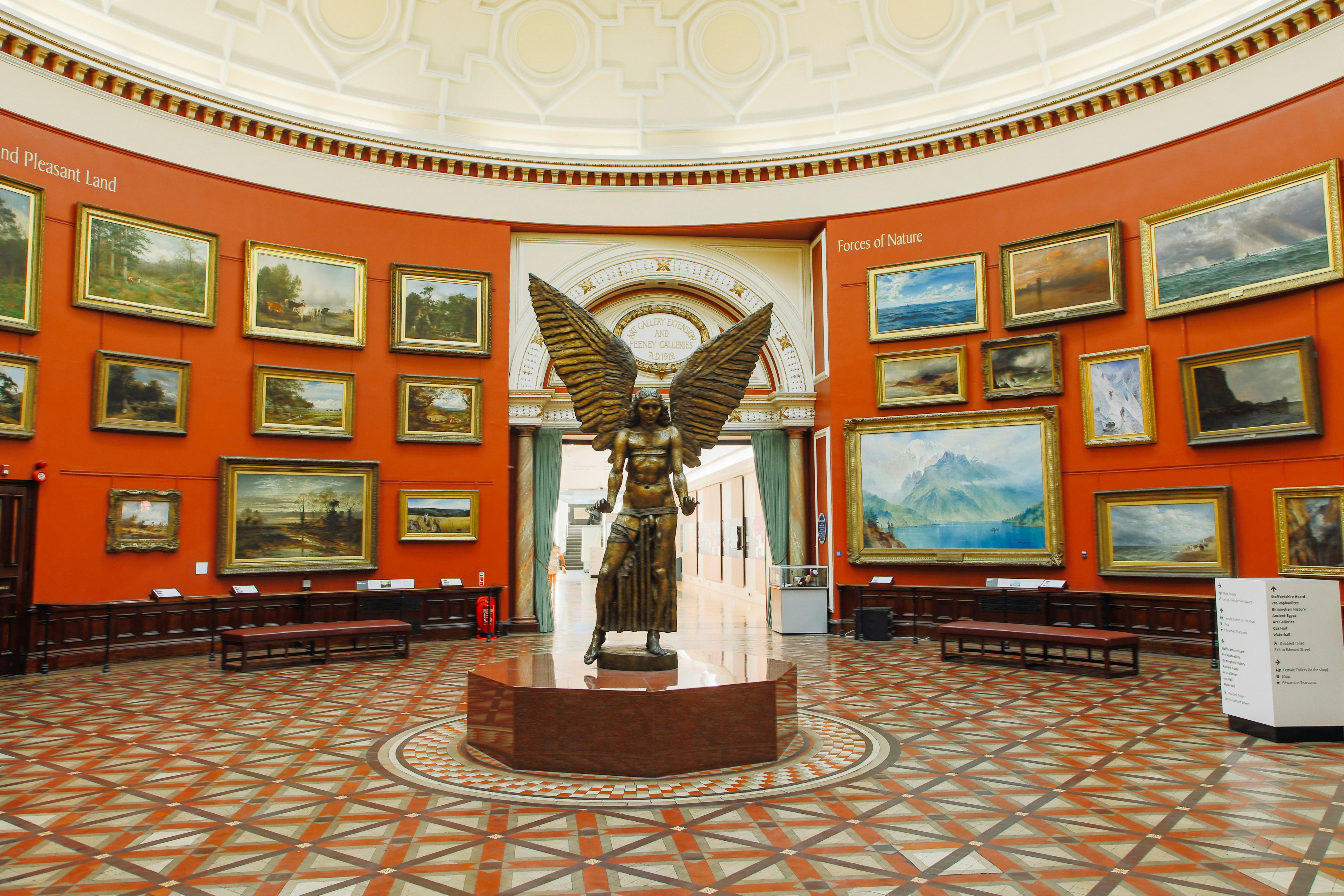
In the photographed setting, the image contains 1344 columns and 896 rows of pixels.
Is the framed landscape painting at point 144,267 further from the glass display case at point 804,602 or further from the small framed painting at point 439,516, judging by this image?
the glass display case at point 804,602

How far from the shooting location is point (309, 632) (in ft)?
39.6

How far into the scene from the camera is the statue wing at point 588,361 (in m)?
7.91

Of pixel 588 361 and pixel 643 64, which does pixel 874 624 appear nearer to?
pixel 588 361

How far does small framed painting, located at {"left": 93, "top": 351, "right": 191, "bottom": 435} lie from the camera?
12648mm

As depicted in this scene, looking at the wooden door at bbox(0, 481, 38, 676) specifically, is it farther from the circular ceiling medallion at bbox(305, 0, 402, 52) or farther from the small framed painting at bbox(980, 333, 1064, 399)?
the small framed painting at bbox(980, 333, 1064, 399)

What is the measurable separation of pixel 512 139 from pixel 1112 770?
16.1 m

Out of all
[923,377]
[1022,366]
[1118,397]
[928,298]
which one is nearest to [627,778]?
[1118,397]

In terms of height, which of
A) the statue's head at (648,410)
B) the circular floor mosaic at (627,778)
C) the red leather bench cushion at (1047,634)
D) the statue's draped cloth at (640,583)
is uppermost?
the statue's head at (648,410)

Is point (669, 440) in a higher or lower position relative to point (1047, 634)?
higher

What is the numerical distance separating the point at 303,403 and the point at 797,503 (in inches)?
406

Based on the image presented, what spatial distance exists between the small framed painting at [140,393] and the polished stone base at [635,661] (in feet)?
32.3

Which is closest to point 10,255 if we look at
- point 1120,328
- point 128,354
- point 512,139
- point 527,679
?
point 128,354

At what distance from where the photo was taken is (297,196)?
15195 millimetres

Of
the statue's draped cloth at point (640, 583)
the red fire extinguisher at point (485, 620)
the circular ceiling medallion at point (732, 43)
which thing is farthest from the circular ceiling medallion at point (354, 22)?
the statue's draped cloth at point (640, 583)
